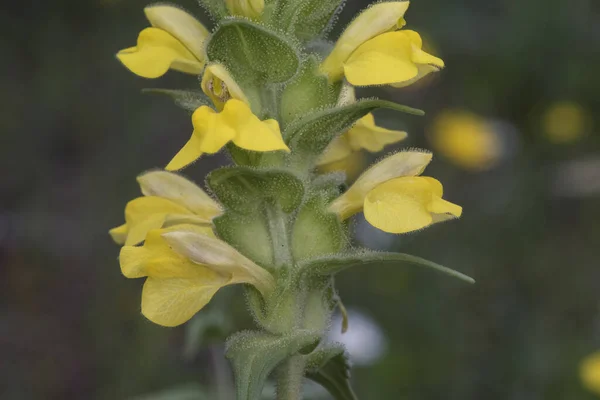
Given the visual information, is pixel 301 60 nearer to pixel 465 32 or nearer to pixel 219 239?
pixel 219 239

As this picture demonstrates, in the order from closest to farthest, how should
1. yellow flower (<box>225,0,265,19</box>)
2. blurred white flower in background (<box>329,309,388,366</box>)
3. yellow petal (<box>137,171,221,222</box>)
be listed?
yellow flower (<box>225,0,265,19</box>), yellow petal (<box>137,171,221,222</box>), blurred white flower in background (<box>329,309,388,366</box>)

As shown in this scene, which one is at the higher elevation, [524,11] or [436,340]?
[524,11]

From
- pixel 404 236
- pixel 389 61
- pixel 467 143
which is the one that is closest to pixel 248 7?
pixel 389 61

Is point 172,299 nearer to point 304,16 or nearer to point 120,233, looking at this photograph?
point 120,233

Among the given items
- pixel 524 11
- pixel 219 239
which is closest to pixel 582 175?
pixel 524 11

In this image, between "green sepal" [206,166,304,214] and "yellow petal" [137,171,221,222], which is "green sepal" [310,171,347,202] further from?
"yellow petal" [137,171,221,222]

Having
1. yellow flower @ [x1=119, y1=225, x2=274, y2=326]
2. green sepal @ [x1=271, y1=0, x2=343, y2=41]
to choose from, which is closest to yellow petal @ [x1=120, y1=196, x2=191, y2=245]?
yellow flower @ [x1=119, y1=225, x2=274, y2=326]
